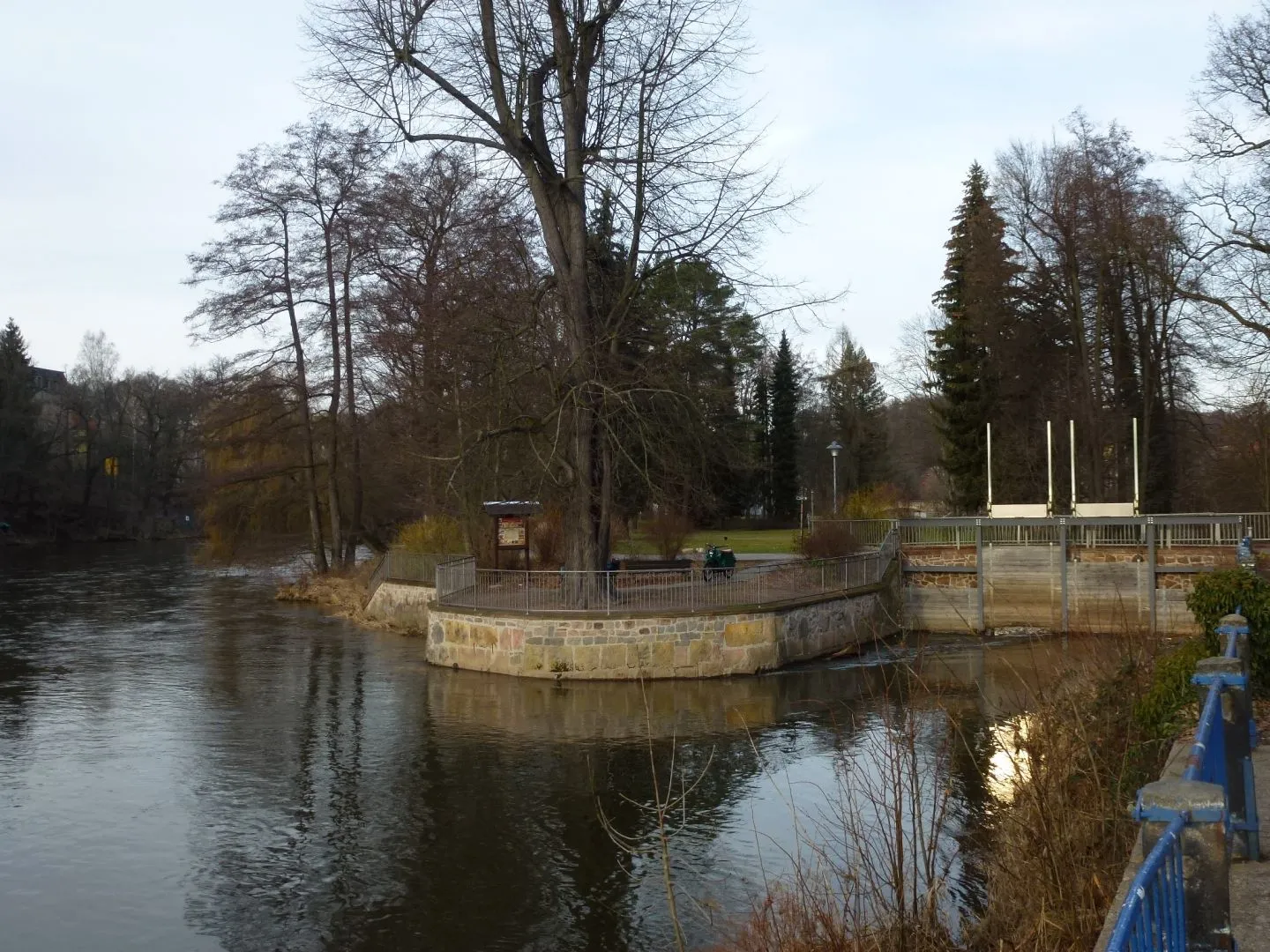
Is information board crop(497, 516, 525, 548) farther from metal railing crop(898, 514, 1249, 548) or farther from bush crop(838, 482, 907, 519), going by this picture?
bush crop(838, 482, 907, 519)

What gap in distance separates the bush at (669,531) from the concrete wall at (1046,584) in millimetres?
7301

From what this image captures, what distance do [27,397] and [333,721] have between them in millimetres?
60226

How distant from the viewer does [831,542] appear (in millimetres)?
29484

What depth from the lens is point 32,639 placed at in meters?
25.1

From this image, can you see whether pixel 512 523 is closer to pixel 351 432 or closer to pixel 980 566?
pixel 980 566

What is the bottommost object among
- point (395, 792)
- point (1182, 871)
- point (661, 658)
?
point (395, 792)

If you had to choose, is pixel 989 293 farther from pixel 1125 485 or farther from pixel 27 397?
pixel 27 397

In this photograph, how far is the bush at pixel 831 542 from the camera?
2912cm

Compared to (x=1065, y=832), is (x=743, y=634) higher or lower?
lower

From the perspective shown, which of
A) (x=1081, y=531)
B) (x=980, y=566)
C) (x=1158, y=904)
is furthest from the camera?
(x=980, y=566)

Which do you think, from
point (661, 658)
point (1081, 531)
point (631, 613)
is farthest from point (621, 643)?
point (1081, 531)

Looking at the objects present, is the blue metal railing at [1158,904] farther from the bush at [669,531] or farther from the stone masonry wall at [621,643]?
the bush at [669,531]

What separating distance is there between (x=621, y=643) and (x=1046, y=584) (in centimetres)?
1293

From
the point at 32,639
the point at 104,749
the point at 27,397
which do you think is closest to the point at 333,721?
the point at 104,749
